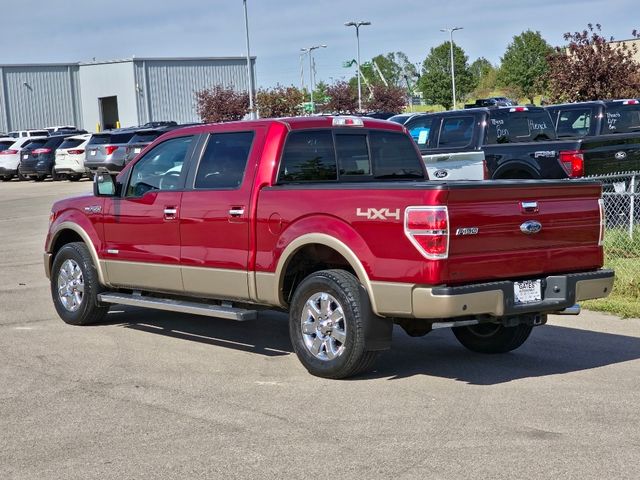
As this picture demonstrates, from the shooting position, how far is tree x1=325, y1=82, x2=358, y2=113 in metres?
61.8

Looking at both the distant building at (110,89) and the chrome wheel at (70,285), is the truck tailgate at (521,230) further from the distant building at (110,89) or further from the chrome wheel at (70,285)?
the distant building at (110,89)

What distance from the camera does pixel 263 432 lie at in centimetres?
651

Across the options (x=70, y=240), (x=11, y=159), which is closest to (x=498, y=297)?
(x=70, y=240)

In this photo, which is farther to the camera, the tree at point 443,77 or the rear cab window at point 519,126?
the tree at point 443,77

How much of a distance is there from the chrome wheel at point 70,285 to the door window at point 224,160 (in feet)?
6.86

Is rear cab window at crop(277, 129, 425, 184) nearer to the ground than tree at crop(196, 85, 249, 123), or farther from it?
nearer to the ground

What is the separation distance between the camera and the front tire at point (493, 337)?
28.8 feet

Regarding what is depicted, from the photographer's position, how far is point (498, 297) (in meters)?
7.41

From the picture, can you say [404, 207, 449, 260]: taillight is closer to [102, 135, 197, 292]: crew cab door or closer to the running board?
the running board

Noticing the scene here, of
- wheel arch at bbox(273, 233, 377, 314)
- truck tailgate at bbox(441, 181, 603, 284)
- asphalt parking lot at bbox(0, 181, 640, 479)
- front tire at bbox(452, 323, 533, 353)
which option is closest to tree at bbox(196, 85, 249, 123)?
asphalt parking lot at bbox(0, 181, 640, 479)

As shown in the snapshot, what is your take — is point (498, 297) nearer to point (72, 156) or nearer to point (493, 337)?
point (493, 337)

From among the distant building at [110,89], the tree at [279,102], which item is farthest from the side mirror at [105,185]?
the distant building at [110,89]

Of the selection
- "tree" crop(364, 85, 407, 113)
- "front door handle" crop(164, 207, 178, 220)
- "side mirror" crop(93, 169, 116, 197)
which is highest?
"tree" crop(364, 85, 407, 113)

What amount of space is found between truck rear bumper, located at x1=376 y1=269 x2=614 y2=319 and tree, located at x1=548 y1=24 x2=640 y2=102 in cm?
2663
